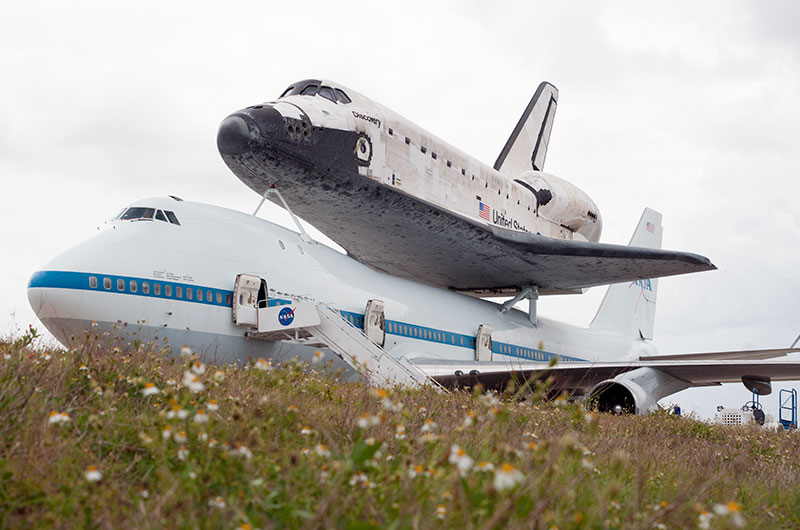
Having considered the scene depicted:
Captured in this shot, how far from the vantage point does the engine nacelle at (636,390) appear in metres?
13.5

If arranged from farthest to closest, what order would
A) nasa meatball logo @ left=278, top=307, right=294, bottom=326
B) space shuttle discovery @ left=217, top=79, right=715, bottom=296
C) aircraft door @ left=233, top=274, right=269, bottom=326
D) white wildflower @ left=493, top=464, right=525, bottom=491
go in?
space shuttle discovery @ left=217, top=79, right=715, bottom=296, aircraft door @ left=233, top=274, right=269, bottom=326, nasa meatball logo @ left=278, top=307, right=294, bottom=326, white wildflower @ left=493, top=464, right=525, bottom=491

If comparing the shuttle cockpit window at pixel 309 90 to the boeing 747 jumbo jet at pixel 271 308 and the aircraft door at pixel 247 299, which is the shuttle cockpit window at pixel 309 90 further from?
the aircraft door at pixel 247 299

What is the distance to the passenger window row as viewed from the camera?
10602 millimetres

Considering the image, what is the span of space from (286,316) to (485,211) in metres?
8.92

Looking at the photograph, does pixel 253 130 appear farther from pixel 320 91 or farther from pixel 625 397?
pixel 625 397

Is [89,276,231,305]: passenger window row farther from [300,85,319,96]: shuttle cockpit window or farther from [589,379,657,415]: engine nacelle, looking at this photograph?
[589,379,657,415]: engine nacelle

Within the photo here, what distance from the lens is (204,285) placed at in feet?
38.5

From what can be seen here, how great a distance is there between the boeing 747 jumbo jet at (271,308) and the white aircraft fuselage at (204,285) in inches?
0.8

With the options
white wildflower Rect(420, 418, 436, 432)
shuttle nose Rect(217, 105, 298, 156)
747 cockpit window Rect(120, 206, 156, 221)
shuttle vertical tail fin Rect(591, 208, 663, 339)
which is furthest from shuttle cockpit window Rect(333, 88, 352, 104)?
shuttle vertical tail fin Rect(591, 208, 663, 339)

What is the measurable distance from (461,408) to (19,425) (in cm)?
509

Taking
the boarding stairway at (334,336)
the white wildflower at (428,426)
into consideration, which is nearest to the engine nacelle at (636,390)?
the boarding stairway at (334,336)

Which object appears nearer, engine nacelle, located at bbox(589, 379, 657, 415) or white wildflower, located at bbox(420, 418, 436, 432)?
white wildflower, located at bbox(420, 418, 436, 432)

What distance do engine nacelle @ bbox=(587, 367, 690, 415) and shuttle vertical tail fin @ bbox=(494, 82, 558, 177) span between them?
35.9ft

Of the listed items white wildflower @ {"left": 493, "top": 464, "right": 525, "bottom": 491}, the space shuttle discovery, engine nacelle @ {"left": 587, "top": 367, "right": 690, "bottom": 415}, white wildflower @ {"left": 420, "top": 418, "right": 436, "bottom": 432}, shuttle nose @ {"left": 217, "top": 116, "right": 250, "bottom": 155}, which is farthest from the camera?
the space shuttle discovery
